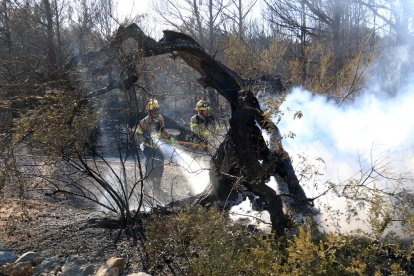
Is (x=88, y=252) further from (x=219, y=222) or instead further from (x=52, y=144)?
(x=219, y=222)

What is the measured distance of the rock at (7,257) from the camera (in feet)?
15.0

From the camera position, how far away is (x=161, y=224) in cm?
409

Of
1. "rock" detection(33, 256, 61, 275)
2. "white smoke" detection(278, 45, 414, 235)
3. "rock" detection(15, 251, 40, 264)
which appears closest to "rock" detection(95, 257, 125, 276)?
"rock" detection(33, 256, 61, 275)

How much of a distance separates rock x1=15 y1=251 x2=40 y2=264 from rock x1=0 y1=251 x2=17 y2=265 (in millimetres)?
133

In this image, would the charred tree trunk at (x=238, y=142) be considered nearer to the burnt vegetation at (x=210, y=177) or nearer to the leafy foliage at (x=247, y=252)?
the burnt vegetation at (x=210, y=177)

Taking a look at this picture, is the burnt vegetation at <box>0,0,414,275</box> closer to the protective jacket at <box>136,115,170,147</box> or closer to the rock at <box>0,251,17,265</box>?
the rock at <box>0,251,17,265</box>

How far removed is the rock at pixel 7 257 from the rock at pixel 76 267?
647 mm

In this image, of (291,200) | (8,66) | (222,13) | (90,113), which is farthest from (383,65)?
(90,113)

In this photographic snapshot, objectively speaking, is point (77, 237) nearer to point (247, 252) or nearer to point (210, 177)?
point (210, 177)

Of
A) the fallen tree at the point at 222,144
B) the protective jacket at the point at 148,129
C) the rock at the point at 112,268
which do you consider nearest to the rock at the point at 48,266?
the rock at the point at 112,268

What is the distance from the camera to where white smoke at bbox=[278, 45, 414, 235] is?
7.30 metres

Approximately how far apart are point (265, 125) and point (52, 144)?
7.76ft

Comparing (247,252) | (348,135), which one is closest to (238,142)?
(247,252)

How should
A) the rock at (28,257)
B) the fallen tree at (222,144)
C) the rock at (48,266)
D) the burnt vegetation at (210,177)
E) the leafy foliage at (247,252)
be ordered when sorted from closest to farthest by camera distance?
the leafy foliage at (247,252) < the burnt vegetation at (210,177) < the rock at (48,266) < the rock at (28,257) < the fallen tree at (222,144)
